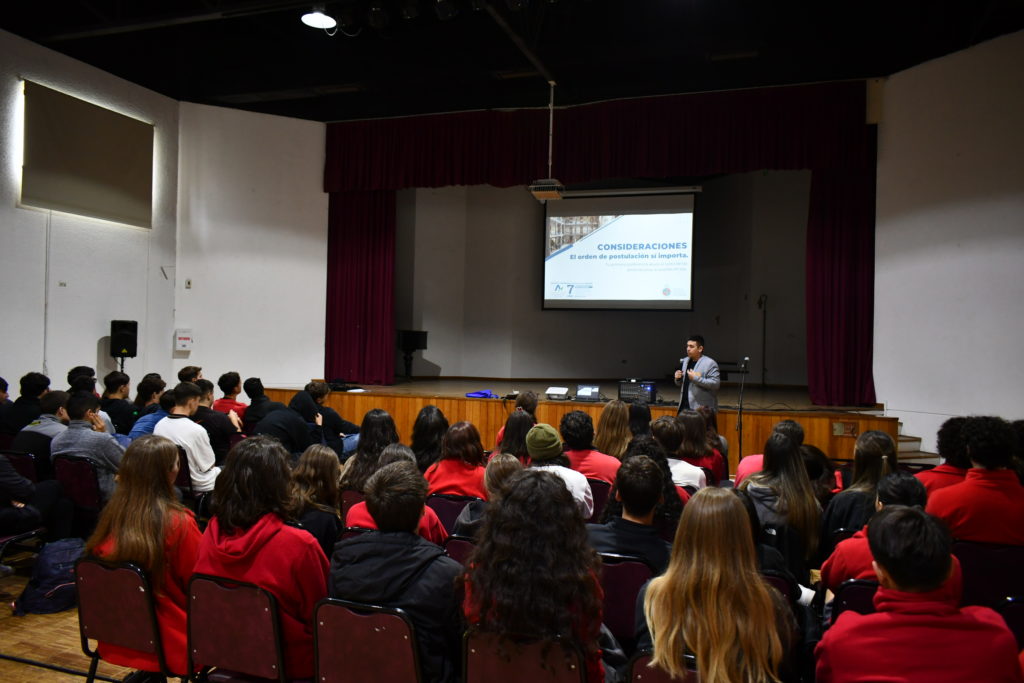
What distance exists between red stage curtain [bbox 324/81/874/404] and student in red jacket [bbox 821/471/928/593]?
5.77 m

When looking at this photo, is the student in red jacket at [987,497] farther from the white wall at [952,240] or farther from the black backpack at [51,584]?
the white wall at [952,240]

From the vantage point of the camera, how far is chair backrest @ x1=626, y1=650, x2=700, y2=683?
164 cm

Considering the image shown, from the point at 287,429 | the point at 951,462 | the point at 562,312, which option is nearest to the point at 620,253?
the point at 562,312

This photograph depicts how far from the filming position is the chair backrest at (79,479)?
11.9 feet

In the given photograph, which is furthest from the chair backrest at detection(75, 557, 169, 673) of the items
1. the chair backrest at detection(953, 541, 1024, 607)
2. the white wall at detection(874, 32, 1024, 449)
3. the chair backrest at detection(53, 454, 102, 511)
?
the white wall at detection(874, 32, 1024, 449)

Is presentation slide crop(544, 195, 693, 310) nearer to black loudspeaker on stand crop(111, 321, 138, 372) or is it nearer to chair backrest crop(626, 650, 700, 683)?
black loudspeaker on stand crop(111, 321, 138, 372)

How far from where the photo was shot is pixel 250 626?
2.06 meters

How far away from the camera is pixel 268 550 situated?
2113 mm

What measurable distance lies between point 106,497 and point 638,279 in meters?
7.42

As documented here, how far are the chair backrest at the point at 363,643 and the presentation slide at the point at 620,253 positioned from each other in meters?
8.12

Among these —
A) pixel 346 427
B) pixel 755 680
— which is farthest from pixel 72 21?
pixel 755 680

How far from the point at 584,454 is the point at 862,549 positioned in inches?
66.1

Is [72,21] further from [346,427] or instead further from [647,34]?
[647,34]

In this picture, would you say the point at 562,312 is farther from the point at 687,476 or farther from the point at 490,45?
the point at 687,476
